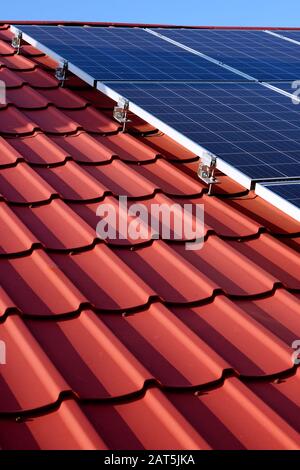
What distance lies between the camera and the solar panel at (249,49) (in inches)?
385

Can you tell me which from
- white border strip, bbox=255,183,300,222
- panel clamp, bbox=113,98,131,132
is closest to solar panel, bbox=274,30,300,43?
panel clamp, bbox=113,98,131,132

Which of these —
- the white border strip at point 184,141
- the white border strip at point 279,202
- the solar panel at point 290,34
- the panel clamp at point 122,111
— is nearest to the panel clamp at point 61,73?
the white border strip at point 184,141

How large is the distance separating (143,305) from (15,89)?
4.64 m

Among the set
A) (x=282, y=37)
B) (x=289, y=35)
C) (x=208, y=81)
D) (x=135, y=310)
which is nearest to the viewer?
(x=135, y=310)

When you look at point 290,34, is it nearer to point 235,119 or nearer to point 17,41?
point 17,41

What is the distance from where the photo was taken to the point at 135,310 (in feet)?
17.1

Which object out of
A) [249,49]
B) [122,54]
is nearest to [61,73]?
[122,54]

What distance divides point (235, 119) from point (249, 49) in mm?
3477

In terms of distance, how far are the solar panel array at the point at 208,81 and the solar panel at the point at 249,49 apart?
0.01 meters

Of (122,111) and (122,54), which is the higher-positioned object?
(122,54)

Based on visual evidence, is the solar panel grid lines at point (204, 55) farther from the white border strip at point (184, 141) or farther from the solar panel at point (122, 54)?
the white border strip at point (184, 141)

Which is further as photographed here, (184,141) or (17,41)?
(17,41)

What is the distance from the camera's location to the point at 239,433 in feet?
13.7

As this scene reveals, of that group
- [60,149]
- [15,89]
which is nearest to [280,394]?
[60,149]
